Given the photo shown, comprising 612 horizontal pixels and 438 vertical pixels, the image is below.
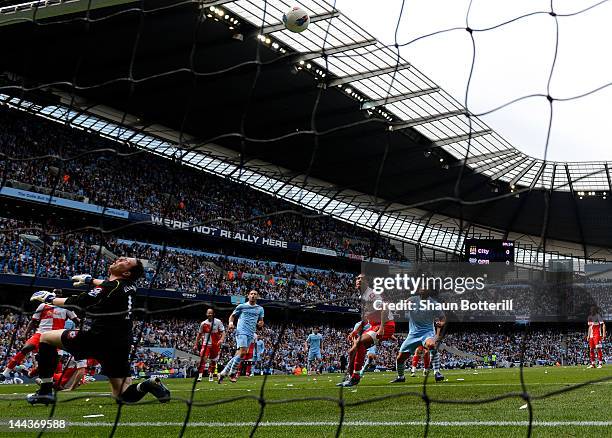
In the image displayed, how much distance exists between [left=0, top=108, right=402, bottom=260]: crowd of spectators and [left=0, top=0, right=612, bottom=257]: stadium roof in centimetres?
192

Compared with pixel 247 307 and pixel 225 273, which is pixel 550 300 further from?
pixel 247 307

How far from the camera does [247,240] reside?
1288 inches

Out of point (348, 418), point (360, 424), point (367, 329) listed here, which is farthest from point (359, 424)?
point (367, 329)

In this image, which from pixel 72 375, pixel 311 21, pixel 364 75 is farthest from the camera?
pixel 364 75

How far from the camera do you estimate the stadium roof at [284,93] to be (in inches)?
833

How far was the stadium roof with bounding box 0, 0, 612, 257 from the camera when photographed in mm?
21156

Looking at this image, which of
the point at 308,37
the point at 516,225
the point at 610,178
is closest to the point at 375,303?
the point at 308,37

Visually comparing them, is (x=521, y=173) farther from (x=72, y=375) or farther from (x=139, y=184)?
(x=72, y=375)

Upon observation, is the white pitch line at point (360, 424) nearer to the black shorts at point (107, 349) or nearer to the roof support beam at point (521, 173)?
the black shorts at point (107, 349)

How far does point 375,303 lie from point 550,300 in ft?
119

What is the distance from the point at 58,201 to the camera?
2675 cm

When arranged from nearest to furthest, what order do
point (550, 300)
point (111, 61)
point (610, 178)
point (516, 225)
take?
point (111, 61) → point (610, 178) → point (550, 300) → point (516, 225)

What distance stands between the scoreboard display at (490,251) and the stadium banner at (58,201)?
17.3m

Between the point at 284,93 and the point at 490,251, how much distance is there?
13992 millimetres
